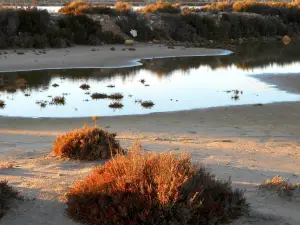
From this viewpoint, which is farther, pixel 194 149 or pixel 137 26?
pixel 137 26

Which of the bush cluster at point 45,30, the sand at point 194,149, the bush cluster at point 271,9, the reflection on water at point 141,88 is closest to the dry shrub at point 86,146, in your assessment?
the sand at point 194,149

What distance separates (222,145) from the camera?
9.86 meters

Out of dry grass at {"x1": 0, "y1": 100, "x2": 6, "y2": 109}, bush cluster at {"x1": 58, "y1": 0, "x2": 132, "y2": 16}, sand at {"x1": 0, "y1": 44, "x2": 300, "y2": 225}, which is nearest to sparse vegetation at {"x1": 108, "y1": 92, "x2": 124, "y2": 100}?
sand at {"x1": 0, "y1": 44, "x2": 300, "y2": 225}

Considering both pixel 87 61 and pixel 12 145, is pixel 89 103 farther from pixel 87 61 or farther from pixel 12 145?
pixel 87 61

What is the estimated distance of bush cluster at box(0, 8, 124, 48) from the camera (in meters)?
31.7

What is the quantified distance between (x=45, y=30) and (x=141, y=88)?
17.3 metres

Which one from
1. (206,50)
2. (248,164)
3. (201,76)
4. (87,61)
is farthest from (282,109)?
(206,50)

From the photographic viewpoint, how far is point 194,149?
9.23 meters

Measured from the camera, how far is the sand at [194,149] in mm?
5527

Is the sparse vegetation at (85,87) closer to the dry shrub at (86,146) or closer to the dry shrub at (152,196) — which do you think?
the dry shrub at (86,146)

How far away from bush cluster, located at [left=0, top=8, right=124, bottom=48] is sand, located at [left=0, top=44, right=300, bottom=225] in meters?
19.9

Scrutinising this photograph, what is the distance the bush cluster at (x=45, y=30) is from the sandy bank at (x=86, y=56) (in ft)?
5.04

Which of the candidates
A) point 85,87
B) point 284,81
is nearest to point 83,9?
point 85,87

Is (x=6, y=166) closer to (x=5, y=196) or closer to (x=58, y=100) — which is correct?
(x=5, y=196)
